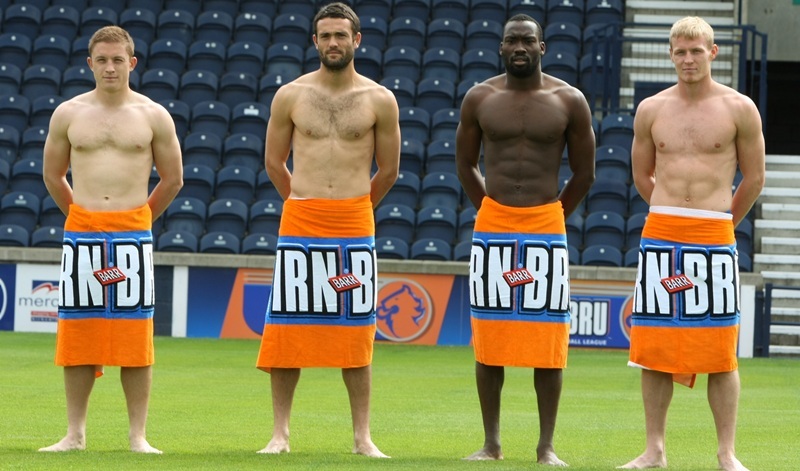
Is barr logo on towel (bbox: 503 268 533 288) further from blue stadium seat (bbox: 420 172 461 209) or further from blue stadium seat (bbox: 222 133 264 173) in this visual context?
blue stadium seat (bbox: 222 133 264 173)

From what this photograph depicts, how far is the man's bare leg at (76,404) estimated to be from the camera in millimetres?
6980

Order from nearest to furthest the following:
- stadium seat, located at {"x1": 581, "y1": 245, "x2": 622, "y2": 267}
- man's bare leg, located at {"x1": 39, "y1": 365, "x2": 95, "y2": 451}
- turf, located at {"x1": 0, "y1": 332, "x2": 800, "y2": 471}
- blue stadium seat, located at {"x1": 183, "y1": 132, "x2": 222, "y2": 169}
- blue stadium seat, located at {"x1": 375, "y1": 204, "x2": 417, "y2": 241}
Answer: turf, located at {"x1": 0, "y1": 332, "x2": 800, "y2": 471} < man's bare leg, located at {"x1": 39, "y1": 365, "x2": 95, "y2": 451} < stadium seat, located at {"x1": 581, "y1": 245, "x2": 622, "y2": 267} < blue stadium seat, located at {"x1": 375, "y1": 204, "x2": 417, "y2": 241} < blue stadium seat, located at {"x1": 183, "y1": 132, "x2": 222, "y2": 169}

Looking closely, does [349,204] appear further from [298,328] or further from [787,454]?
[787,454]

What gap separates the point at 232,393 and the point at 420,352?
15.9 feet

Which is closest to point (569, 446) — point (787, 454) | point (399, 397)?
point (787, 454)

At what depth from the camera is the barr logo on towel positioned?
6.92 meters

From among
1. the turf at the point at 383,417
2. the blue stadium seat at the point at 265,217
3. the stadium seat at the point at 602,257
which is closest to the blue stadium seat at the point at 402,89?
the blue stadium seat at the point at 265,217

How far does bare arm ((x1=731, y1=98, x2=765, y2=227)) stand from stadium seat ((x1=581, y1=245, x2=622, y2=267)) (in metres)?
10.0

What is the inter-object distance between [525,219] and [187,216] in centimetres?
1137

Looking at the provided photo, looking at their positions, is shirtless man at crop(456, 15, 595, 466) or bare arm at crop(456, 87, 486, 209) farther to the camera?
bare arm at crop(456, 87, 486, 209)

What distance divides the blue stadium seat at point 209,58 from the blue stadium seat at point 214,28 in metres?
0.52

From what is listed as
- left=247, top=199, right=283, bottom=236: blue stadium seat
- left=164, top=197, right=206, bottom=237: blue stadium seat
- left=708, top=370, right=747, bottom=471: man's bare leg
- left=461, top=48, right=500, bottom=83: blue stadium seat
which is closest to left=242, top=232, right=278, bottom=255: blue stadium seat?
left=247, top=199, right=283, bottom=236: blue stadium seat

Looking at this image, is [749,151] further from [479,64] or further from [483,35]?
[483,35]

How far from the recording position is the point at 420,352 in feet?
50.3
